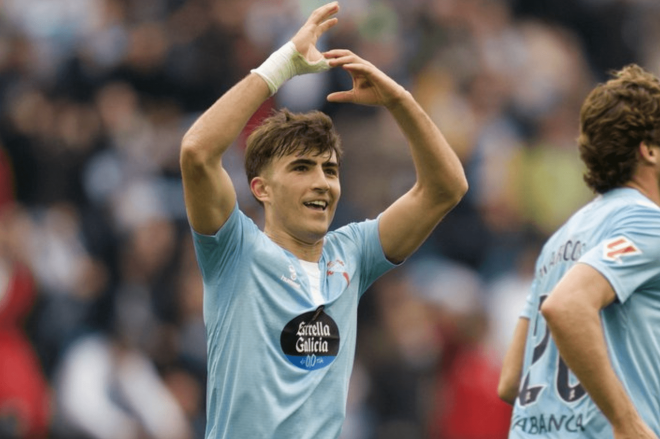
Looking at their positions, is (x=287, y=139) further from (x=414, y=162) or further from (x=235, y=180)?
(x=235, y=180)

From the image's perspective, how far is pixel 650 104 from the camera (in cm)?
547

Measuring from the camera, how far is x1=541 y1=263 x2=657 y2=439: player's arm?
498cm

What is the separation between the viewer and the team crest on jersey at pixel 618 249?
5.17m

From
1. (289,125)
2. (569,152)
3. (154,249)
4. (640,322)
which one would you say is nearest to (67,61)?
(154,249)

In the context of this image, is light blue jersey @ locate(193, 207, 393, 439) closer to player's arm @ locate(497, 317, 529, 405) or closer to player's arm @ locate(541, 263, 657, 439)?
player's arm @ locate(497, 317, 529, 405)

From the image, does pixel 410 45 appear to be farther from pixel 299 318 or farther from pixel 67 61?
pixel 299 318

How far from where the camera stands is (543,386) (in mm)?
5516

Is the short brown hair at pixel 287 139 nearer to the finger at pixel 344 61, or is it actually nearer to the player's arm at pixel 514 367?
the finger at pixel 344 61

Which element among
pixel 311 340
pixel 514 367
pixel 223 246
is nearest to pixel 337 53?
pixel 223 246

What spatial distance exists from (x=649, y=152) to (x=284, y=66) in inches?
60.7

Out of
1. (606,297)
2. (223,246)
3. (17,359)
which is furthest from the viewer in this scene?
(17,359)

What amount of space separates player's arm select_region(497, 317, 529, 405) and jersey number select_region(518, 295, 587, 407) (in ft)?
0.70

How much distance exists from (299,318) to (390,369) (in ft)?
19.7

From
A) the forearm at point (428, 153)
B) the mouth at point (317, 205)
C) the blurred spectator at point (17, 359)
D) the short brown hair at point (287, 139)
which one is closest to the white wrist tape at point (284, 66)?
the short brown hair at point (287, 139)
